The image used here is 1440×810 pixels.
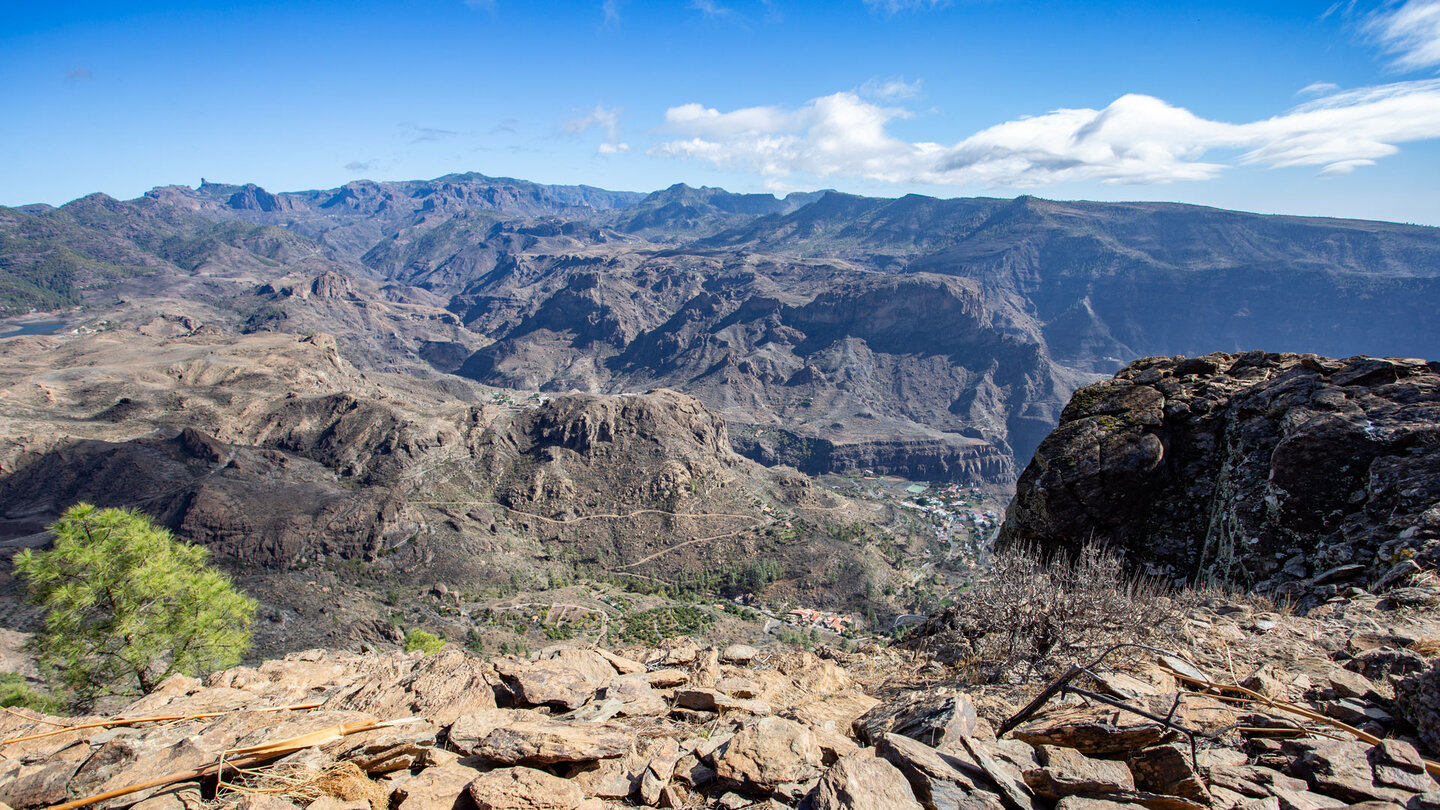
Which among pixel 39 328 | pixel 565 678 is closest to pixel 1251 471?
pixel 565 678

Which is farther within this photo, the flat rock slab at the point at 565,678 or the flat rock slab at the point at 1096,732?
the flat rock slab at the point at 565,678

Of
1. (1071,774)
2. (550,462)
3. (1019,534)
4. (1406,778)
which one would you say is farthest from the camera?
(550,462)

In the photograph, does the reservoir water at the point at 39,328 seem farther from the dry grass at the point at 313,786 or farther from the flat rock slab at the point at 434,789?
the flat rock slab at the point at 434,789

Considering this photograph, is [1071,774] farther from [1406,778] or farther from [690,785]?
[690,785]

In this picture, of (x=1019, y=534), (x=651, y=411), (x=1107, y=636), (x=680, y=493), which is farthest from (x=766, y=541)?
(x=1107, y=636)

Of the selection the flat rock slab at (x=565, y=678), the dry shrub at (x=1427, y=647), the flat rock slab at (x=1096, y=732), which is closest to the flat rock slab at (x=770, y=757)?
the flat rock slab at (x=1096, y=732)

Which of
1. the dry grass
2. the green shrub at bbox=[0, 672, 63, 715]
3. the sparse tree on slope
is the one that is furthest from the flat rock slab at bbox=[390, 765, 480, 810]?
the green shrub at bbox=[0, 672, 63, 715]

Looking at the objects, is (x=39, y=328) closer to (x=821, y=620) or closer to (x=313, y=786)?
(x=821, y=620)
